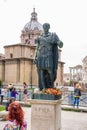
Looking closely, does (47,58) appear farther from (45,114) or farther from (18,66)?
(18,66)

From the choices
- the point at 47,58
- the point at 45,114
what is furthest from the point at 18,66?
the point at 45,114

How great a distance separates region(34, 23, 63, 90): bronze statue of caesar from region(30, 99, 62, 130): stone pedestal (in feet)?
2.50

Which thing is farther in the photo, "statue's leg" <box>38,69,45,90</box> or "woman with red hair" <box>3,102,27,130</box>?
"statue's leg" <box>38,69,45,90</box>

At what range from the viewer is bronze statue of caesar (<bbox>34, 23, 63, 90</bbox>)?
8.82 m

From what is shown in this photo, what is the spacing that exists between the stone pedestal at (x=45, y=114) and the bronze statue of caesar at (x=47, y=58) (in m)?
0.76

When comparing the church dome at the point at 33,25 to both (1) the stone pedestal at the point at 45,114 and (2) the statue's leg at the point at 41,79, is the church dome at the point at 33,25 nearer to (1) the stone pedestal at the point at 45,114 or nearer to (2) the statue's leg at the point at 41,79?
(2) the statue's leg at the point at 41,79

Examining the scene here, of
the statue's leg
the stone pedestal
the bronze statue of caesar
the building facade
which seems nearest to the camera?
the stone pedestal

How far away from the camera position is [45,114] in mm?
8305

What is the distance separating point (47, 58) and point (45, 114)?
1753mm

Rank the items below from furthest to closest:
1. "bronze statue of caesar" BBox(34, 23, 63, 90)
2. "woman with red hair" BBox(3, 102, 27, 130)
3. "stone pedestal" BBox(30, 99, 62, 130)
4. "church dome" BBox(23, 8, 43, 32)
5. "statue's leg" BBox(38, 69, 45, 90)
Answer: "church dome" BBox(23, 8, 43, 32) → "statue's leg" BBox(38, 69, 45, 90) → "bronze statue of caesar" BBox(34, 23, 63, 90) → "stone pedestal" BBox(30, 99, 62, 130) → "woman with red hair" BBox(3, 102, 27, 130)

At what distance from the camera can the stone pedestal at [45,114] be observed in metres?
8.23

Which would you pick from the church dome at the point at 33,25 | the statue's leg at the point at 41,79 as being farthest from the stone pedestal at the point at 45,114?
the church dome at the point at 33,25

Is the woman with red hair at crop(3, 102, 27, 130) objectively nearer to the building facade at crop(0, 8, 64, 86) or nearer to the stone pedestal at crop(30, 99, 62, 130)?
the stone pedestal at crop(30, 99, 62, 130)

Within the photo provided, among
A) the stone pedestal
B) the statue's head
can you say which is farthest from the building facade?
the stone pedestal
